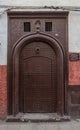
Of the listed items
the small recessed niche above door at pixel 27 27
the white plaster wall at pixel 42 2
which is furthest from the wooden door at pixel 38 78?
the white plaster wall at pixel 42 2

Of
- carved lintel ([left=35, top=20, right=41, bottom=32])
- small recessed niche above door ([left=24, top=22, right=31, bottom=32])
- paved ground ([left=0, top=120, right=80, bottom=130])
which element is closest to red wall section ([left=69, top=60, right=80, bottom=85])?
paved ground ([left=0, top=120, right=80, bottom=130])

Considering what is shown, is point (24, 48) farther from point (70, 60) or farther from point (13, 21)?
point (70, 60)

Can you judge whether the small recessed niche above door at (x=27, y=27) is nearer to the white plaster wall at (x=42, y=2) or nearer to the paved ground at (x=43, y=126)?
the white plaster wall at (x=42, y=2)

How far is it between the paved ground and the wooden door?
0.72 m

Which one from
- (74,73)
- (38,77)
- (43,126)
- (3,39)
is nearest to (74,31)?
(74,73)

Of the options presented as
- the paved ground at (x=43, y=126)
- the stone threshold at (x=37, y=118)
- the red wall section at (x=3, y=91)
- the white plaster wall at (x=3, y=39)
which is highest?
the white plaster wall at (x=3, y=39)

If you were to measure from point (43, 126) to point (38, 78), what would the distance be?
1.54 metres

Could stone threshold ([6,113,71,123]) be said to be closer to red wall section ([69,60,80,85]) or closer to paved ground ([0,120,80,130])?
paved ground ([0,120,80,130])

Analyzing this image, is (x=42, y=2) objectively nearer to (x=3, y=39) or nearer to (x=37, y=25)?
(x=37, y=25)

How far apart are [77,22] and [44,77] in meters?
1.93

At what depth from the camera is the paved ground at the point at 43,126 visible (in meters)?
8.01

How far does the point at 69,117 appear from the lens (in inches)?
343

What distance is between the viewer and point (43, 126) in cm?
816

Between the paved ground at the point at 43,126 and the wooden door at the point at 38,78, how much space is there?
0.72m
